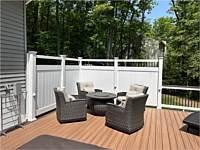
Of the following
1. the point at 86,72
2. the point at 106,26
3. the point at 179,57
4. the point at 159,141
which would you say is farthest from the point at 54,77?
the point at 179,57

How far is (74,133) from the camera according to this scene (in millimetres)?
3986

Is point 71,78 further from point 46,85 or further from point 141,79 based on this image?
point 141,79

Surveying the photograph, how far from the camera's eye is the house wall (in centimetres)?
390

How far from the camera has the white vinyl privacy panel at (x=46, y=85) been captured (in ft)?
16.4

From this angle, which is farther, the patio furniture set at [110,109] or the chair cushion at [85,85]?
the chair cushion at [85,85]

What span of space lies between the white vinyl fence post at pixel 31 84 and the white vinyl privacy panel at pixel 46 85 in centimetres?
21

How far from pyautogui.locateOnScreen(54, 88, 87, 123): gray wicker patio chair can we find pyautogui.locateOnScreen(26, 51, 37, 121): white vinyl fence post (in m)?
0.62

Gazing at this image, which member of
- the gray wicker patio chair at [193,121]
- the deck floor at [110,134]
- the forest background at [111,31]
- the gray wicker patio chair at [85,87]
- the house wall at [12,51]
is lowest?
the deck floor at [110,134]

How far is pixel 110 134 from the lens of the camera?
3.98 meters

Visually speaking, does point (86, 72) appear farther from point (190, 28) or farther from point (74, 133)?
point (190, 28)

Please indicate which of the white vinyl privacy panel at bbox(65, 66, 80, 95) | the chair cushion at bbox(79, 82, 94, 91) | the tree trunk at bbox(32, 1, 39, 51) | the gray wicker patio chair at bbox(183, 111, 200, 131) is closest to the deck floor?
the gray wicker patio chair at bbox(183, 111, 200, 131)

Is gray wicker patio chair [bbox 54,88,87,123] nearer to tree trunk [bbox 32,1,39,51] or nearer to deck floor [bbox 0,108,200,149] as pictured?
deck floor [bbox 0,108,200,149]

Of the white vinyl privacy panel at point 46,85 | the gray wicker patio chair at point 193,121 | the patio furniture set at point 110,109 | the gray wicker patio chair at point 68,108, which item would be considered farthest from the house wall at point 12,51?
the gray wicker patio chair at point 193,121

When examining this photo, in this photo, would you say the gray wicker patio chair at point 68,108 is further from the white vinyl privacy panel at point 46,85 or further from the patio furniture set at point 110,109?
the white vinyl privacy panel at point 46,85
